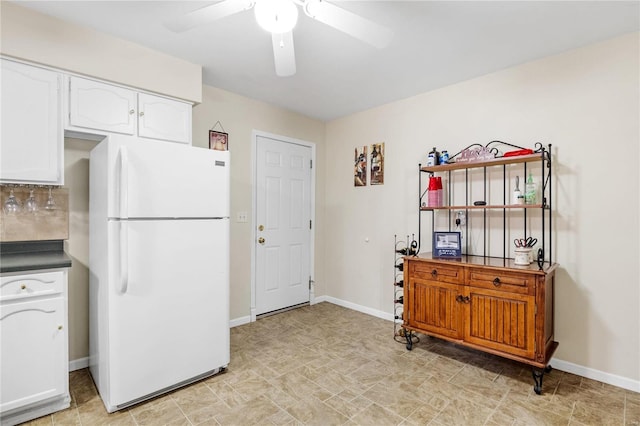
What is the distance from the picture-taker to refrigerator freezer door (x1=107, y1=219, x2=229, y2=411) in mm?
2025

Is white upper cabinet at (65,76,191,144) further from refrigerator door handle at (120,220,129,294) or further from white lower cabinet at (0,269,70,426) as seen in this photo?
white lower cabinet at (0,269,70,426)

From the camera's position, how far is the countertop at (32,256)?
1914 millimetres

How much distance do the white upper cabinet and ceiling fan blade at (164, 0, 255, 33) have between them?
107cm

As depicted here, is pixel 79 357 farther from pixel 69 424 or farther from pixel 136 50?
pixel 136 50

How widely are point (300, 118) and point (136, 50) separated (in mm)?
2063

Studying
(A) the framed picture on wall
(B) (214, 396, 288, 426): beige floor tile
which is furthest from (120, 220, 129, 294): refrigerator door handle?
(A) the framed picture on wall

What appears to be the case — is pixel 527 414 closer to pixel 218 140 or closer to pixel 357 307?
pixel 357 307

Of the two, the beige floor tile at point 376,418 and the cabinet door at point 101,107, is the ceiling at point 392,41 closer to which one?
the cabinet door at point 101,107

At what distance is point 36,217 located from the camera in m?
2.35

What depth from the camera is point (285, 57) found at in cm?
186

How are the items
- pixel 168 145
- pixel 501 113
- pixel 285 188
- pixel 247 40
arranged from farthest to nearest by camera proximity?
1. pixel 285 188
2. pixel 501 113
3. pixel 247 40
4. pixel 168 145

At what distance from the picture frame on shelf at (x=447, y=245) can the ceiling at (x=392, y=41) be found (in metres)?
1.47

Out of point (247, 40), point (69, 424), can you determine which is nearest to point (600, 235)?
point (247, 40)

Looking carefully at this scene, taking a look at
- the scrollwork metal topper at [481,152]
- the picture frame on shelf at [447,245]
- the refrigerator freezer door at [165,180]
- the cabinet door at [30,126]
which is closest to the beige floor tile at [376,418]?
the picture frame on shelf at [447,245]
